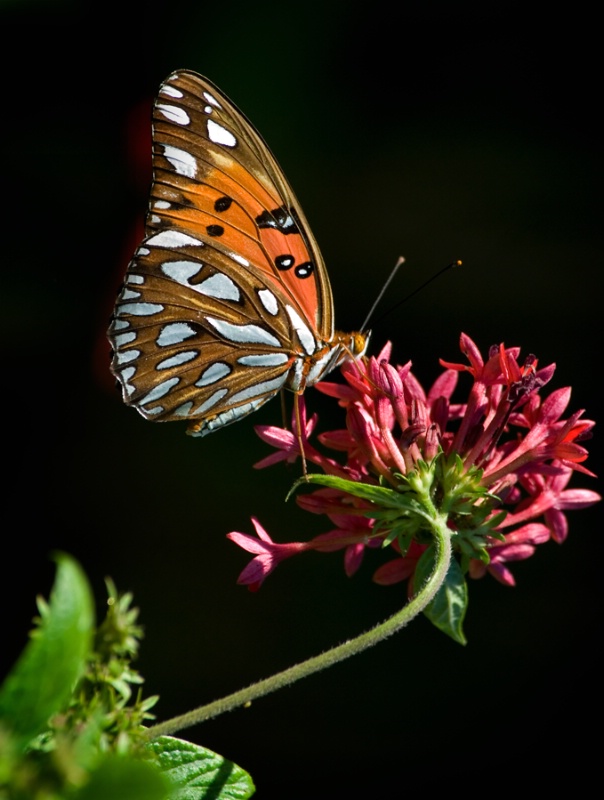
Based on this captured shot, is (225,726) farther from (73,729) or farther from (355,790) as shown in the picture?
(73,729)

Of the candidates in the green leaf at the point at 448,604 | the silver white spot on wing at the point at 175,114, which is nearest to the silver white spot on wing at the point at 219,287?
the silver white spot on wing at the point at 175,114

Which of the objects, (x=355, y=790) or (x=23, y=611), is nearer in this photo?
(x=355, y=790)

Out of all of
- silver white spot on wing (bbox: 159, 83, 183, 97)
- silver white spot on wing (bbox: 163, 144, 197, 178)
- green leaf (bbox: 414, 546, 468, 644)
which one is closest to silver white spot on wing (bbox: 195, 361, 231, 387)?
silver white spot on wing (bbox: 163, 144, 197, 178)

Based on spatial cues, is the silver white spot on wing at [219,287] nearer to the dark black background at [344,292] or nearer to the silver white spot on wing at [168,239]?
the silver white spot on wing at [168,239]

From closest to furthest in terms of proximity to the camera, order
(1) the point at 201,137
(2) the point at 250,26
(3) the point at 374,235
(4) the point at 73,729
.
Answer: (4) the point at 73,729
(1) the point at 201,137
(2) the point at 250,26
(3) the point at 374,235

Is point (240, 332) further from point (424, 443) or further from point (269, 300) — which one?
point (424, 443)

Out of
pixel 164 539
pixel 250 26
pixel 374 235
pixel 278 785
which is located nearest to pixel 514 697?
pixel 278 785

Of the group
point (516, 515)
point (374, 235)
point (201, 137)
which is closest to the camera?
point (516, 515)

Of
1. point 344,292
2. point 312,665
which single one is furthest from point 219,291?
point 344,292
